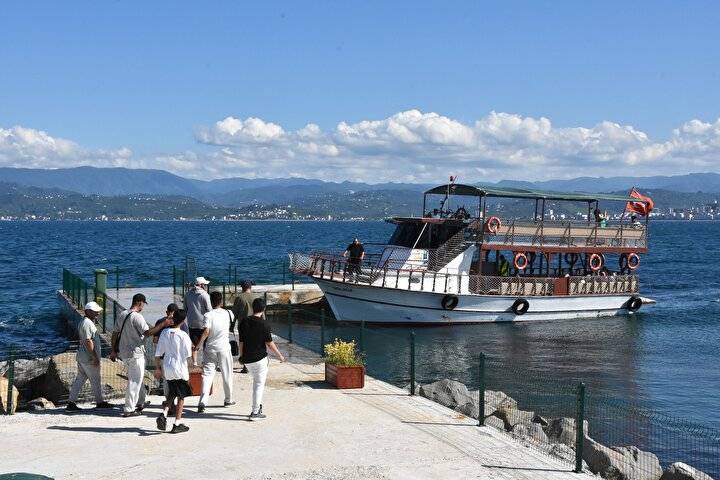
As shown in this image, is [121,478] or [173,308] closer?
[121,478]

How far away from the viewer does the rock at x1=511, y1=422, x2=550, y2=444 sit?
14.7m

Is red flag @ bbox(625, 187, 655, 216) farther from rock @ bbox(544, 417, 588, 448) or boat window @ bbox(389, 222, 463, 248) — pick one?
rock @ bbox(544, 417, 588, 448)

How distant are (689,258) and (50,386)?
8275 cm

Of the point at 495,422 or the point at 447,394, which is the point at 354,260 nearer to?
the point at 447,394

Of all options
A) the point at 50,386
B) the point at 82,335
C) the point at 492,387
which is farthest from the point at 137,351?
the point at 492,387

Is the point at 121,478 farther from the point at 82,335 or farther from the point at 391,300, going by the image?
the point at 391,300

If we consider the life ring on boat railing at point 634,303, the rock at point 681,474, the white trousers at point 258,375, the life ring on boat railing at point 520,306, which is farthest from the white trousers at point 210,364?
the life ring on boat railing at point 634,303

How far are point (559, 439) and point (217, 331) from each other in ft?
21.7

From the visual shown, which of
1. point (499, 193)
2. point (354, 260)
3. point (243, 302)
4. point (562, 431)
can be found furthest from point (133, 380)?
point (499, 193)

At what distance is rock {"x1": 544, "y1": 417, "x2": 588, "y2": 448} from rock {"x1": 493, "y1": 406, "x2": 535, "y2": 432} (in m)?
0.56

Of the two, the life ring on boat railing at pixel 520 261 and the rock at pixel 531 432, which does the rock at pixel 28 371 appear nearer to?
the rock at pixel 531 432

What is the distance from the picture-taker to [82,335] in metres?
13.1

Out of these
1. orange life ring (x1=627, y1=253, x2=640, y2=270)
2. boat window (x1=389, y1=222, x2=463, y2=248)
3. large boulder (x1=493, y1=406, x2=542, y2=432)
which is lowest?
large boulder (x1=493, y1=406, x2=542, y2=432)

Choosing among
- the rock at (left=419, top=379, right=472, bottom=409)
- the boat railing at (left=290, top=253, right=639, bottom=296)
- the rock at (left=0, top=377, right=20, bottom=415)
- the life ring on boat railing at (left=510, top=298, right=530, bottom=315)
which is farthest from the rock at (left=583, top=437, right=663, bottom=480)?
the life ring on boat railing at (left=510, top=298, right=530, bottom=315)
